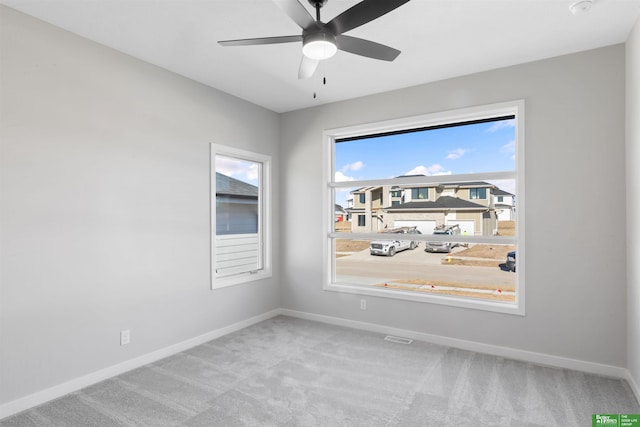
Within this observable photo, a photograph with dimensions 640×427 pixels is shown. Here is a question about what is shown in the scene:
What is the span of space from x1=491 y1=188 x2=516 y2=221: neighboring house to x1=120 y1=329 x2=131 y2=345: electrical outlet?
12.0 feet

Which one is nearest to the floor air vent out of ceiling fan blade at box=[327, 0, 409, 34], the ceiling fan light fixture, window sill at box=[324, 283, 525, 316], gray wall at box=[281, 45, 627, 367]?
gray wall at box=[281, 45, 627, 367]

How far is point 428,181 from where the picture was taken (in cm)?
383

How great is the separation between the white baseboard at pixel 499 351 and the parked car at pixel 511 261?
2.49 ft

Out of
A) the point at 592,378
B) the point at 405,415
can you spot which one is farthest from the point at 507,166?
the point at 405,415

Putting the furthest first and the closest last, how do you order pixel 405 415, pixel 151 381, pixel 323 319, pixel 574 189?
1. pixel 323 319
2. pixel 574 189
3. pixel 151 381
4. pixel 405 415

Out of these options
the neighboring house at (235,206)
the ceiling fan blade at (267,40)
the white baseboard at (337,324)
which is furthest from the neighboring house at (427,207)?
the ceiling fan blade at (267,40)

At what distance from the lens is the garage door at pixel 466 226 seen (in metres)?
3.62

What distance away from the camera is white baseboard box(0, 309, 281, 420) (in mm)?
2375

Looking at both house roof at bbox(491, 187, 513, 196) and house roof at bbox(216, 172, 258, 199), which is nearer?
house roof at bbox(491, 187, 513, 196)

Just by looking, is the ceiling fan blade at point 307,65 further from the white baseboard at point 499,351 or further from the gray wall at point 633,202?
the white baseboard at point 499,351

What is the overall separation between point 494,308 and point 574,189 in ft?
4.25

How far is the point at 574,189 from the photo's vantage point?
3.03 m

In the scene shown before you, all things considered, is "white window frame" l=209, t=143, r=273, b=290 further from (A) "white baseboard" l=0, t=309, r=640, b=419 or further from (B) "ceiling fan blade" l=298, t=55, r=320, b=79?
(B) "ceiling fan blade" l=298, t=55, r=320, b=79

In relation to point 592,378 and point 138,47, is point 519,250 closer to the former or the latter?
point 592,378
